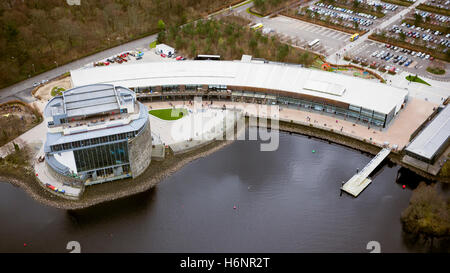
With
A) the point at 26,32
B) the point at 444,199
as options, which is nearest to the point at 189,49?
the point at 26,32

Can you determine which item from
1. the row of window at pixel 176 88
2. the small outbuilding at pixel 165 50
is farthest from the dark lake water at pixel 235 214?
the small outbuilding at pixel 165 50

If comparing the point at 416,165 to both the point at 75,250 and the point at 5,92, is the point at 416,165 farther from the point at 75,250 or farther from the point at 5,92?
the point at 5,92

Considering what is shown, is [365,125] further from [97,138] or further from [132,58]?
[132,58]

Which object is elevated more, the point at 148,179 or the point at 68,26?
the point at 68,26

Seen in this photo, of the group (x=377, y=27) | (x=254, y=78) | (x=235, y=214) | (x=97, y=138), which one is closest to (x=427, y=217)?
(x=235, y=214)

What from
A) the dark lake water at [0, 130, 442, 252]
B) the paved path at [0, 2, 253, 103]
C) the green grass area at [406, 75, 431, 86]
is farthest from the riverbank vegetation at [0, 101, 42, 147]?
the green grass area at [406, 75, 431, 86]
